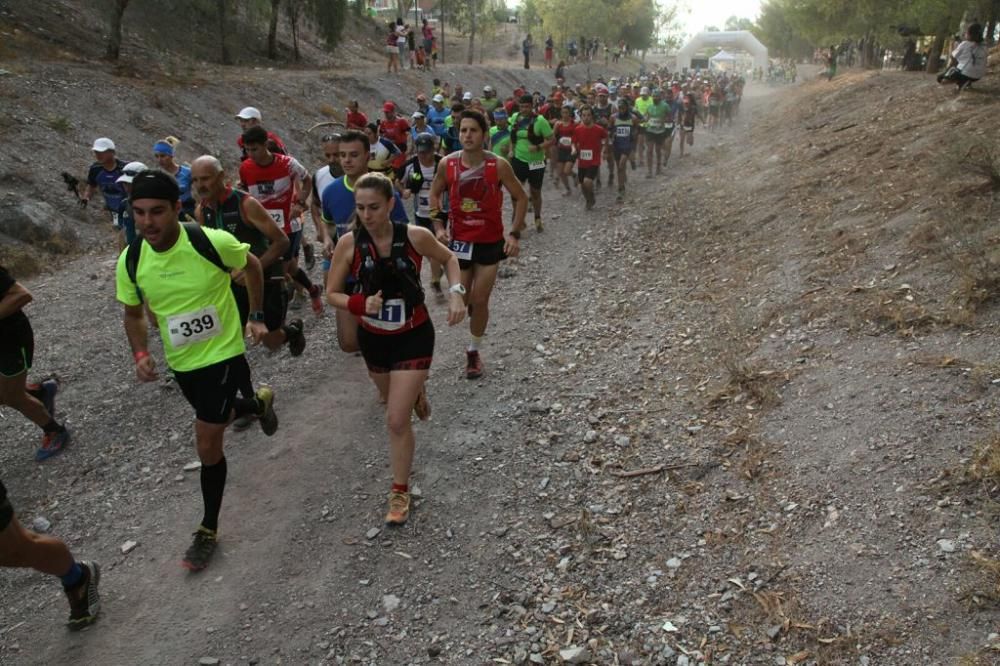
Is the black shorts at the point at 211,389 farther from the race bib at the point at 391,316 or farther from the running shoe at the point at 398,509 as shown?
the running shoe at the point at 398,509

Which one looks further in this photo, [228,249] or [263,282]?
[263,282]

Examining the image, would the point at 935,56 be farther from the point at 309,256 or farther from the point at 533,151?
the point at 309,256

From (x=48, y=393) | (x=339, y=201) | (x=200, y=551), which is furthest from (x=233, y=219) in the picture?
(x=200, y=551)

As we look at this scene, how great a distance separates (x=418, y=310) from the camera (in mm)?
4383

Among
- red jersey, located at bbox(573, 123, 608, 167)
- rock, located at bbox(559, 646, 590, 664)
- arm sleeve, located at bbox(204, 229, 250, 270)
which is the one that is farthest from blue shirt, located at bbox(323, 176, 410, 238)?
red jersey, located at bbox(573, 123, 608, 167)

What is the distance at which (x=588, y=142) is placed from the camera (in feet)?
43.0

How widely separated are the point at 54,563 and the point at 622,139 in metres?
13.3

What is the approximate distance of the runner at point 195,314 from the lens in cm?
389

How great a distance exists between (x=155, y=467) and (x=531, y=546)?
9.94 feet

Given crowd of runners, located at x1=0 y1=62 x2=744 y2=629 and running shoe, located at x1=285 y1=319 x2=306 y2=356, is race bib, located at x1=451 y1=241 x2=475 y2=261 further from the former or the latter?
running shoe, located at x1=285 y1=319 x2=306 y2=356

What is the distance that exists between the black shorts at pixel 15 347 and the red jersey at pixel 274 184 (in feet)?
8.86

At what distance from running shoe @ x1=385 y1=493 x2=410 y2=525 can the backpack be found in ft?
5.83

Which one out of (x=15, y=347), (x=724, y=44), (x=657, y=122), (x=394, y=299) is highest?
(x=724, y=44)

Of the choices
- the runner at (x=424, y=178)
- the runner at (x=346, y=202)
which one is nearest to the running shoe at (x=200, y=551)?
the runner at (x=346, y=202)
